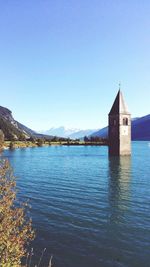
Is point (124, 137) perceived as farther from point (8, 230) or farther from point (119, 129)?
point (8, 230)

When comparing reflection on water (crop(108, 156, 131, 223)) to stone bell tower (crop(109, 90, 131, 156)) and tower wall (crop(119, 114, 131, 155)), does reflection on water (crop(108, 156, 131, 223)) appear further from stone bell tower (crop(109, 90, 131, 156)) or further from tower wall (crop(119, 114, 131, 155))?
stone bell tower (crop(109, 90, 131, 156))

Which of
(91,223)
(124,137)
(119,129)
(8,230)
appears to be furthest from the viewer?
(124,137)

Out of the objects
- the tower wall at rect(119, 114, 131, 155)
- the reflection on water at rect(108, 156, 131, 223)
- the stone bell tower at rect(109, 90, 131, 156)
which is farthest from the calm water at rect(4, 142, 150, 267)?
the stone bell tower at rect(109, 90, 131, 156)

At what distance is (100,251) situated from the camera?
19.5m

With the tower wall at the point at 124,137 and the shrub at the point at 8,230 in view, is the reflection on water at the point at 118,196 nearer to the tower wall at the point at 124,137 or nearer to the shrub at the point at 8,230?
the shrub at the point at 8,230

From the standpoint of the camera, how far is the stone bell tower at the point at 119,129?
101 m

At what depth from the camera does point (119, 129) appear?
332 feet

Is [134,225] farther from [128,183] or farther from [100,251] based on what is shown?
[128,183]

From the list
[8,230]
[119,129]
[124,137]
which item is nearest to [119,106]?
[119,129]

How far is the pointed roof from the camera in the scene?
102m

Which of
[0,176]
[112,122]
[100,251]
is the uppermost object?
[112,122]

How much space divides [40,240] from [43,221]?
14.1 feet

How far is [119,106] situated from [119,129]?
7541 mm

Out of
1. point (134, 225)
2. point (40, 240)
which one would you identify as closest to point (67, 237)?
point (40, 240)
